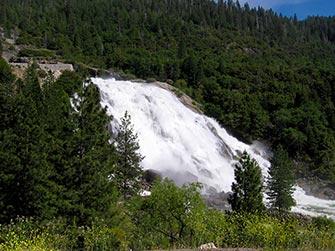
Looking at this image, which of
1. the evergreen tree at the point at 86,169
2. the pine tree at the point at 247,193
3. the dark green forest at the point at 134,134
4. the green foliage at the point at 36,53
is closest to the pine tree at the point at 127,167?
the dark green forest at the point at 134,134

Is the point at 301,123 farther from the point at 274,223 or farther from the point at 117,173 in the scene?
the point at 274,223

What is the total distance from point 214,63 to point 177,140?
56.5 metres

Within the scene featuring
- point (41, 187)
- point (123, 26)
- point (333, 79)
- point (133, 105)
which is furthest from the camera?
point (123, 26)

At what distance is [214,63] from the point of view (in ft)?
459

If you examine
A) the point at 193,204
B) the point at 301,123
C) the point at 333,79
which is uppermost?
the point at 333,79

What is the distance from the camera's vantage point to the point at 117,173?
54.8m

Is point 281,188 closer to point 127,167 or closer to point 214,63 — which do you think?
point 127,167

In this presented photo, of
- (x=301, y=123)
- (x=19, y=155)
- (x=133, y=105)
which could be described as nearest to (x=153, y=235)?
(x=19, y=155)

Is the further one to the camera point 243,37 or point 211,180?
point 243,37

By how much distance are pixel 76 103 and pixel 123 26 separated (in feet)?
460

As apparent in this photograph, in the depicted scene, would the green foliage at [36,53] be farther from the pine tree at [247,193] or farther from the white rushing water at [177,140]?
the pine tree at [247,193]

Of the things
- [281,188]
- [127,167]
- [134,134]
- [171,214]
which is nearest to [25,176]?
[171,214]

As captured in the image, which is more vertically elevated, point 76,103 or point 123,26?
point 123,26

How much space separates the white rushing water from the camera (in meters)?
79.8
